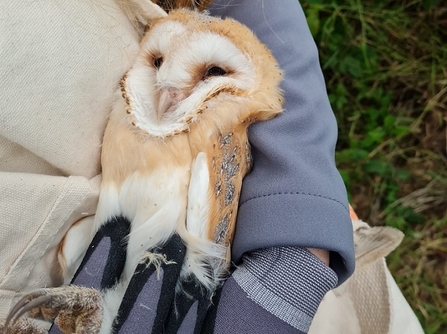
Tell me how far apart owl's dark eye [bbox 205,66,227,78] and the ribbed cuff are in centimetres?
23

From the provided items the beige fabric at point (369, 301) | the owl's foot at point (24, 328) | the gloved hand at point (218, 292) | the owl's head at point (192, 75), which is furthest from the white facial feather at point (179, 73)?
the beige fabric at point (369, 301)

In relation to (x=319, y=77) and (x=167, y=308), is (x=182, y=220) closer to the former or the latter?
(x=167, y=308)

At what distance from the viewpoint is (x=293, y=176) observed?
64cm

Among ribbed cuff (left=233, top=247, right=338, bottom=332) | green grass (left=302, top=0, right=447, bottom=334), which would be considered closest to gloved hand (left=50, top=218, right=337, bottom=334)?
ribbed cuff (left=233, top=247, right=338, bottom=332)

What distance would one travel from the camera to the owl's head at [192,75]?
0.59 metres

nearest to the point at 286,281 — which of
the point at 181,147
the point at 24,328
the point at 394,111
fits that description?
the point at 181,147

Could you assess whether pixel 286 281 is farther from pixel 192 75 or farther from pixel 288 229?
pixel 192 75

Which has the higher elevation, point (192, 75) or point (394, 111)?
point (192, 75)

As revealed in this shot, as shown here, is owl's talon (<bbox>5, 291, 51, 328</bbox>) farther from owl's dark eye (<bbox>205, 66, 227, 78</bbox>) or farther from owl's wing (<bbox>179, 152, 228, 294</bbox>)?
owl's dark eye (<bbox>205, 66, 227, 78</bbox>)

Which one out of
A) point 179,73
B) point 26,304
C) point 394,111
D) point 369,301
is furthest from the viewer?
point 394,111

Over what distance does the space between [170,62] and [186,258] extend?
0.24 m

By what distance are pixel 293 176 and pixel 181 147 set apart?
160mm

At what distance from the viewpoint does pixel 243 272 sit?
63 cm

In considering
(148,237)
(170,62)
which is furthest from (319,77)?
(148,237)
